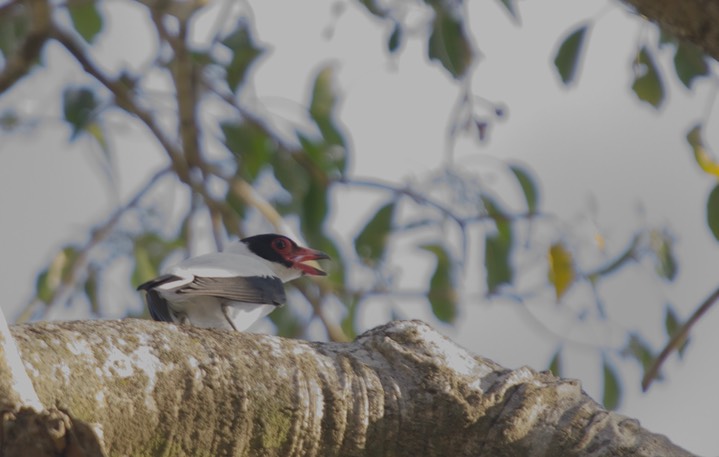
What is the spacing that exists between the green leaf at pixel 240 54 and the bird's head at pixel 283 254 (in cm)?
80

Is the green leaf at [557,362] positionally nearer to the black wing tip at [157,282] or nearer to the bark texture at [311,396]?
the black wing tip at [157,282]

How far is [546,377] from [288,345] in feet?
1.74

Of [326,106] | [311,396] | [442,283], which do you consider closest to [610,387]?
[442,283]

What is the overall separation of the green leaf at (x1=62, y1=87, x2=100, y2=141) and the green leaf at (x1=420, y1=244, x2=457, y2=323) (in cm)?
168

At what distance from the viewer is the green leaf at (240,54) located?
5.96 metres

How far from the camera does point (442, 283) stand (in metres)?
6.07

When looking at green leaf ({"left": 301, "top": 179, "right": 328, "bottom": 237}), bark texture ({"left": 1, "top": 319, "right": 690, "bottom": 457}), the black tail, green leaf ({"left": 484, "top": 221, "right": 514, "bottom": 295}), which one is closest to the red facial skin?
green leaf ({"left": 301, "top": 179, "right": 328, "bottom": 237})

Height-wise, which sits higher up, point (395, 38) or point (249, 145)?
point (395, 38)

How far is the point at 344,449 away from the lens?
8.13ft

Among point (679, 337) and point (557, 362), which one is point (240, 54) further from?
point (679, 337)

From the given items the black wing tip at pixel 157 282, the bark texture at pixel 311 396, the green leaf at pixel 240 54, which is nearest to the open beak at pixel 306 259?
the green leaf at pixel 240 54

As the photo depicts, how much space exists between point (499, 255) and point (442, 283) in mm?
403

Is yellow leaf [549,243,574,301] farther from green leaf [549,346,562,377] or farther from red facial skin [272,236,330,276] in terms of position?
red facial skin [272,236,330,276]

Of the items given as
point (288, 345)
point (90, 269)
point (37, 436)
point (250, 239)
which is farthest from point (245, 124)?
point (37, 436)
